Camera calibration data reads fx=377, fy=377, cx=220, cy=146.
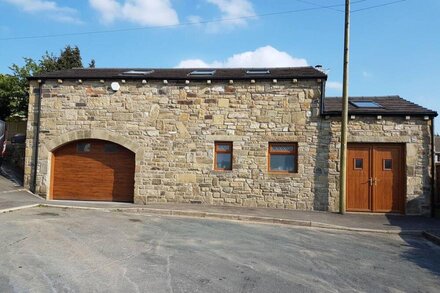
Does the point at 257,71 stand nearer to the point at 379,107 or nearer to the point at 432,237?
the point at 379,107

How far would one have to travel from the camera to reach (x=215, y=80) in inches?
553

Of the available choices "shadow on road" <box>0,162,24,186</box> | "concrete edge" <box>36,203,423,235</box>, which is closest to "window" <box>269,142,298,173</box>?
Result: "concrete edge" <box>36,203,423,235</box>

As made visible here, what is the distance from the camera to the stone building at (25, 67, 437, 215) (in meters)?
13.2

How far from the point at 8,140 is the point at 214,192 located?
10.7 m

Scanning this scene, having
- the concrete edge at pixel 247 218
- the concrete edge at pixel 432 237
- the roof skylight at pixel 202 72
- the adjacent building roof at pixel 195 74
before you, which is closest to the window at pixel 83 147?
the adjacent building roof at pixel 195 74

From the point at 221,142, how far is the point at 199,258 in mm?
7902

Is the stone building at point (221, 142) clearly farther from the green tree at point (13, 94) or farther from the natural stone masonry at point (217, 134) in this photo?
the green tree at point (13, 94)

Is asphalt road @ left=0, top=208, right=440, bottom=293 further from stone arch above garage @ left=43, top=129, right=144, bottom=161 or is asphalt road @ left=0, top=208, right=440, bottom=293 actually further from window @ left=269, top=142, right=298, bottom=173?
stone arch above garage @ left=43, top=129, right=144, bottom=161

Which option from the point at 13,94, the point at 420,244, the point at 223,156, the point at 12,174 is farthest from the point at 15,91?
the point at 420,244

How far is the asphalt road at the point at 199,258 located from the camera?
5074mm

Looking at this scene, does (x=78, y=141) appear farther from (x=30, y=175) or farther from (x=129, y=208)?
(x=129, y=208)

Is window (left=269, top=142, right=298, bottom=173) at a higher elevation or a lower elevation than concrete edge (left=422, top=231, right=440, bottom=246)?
higher

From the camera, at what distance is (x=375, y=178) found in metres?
13.3

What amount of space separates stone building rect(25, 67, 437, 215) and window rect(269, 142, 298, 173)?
0.12 ft
